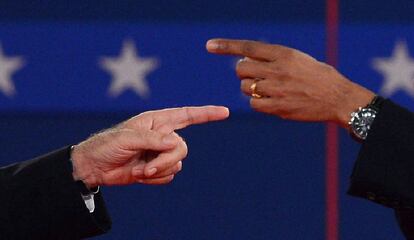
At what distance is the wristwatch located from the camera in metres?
1.76

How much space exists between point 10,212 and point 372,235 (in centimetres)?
127

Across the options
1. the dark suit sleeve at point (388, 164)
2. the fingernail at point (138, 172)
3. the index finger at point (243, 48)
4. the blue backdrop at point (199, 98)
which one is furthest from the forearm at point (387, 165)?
the blue backdrop at point (199, 98)

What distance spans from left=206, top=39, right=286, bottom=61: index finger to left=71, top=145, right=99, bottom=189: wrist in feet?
0.87

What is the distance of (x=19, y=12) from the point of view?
282 centimetres

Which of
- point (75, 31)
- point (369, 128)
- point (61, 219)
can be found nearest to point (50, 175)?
point (61, 219)

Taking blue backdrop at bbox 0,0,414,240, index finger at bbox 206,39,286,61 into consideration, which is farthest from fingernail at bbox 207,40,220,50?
blue backdrop at bbox 0,0,414,240

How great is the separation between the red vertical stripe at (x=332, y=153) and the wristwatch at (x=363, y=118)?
1019 mm

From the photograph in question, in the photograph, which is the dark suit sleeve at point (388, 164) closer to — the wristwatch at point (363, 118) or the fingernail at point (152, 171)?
the wristwatch at point (363, 118)

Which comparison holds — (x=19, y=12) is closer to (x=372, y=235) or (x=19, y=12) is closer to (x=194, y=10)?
(x=194, y=10)

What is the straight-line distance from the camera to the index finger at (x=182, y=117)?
175 cm

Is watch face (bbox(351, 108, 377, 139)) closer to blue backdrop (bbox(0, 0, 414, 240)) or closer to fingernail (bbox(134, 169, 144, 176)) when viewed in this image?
fingernail (bbox(134, 169, 144, 176))

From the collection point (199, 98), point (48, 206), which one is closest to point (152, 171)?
point (48, 206)

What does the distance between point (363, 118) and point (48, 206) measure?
0.50 metres

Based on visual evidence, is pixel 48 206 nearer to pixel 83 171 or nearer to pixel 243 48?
pixel 83 171
